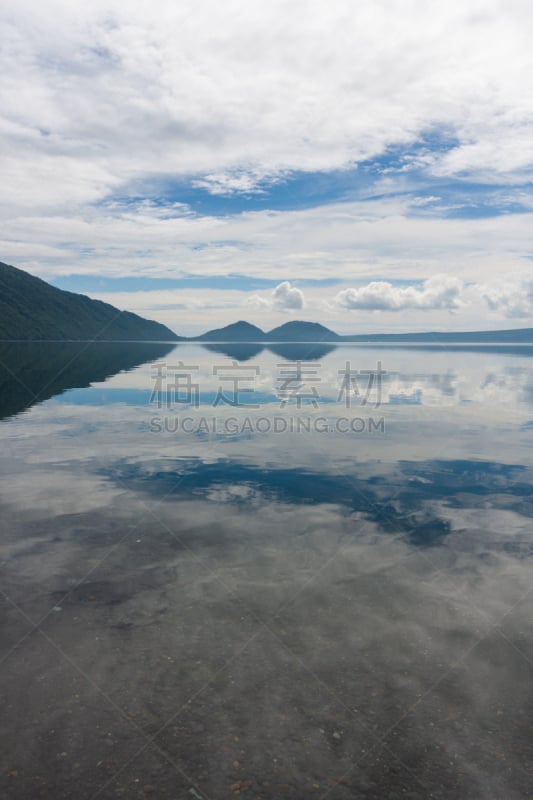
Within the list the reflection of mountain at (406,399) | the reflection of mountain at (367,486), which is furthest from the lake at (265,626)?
the reflection of mountain at (406,399)

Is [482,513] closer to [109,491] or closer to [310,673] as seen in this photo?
[310,673]

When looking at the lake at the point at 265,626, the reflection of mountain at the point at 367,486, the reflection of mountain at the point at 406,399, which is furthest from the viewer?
the reflection of mountain at the point at 406,399

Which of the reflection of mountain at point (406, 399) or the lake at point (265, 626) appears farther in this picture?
the reflection of mountain at point (406, 399)

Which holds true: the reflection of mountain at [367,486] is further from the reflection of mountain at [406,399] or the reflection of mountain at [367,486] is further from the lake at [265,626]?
the reflection of mountain at [406,399]

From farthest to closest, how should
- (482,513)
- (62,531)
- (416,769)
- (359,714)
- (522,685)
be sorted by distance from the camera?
(482,513) < (62,531) < (522,685) < (359,714) < (416,769)

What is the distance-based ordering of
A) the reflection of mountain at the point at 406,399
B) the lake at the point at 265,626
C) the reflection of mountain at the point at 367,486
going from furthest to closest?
the reflection of mountain at the point at 406,399
the reflection of mountain at the point at 367,486
the lake at the point at 265,626

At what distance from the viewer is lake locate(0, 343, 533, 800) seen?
7.07 meters

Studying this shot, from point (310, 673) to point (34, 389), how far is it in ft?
148

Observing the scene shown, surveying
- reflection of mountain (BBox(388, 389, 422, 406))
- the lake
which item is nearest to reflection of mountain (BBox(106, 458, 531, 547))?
the lake

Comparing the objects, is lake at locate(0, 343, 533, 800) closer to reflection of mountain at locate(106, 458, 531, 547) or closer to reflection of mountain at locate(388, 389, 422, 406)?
reflection of mountain at locate(106, 458, 531, 547)

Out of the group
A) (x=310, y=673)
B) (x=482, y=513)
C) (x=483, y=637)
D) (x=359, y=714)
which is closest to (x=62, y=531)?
(x=310, y=673)

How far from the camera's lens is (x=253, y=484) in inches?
768

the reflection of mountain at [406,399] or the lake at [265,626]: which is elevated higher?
the reflection of mountain at [406,399]

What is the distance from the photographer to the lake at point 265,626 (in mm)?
7070
